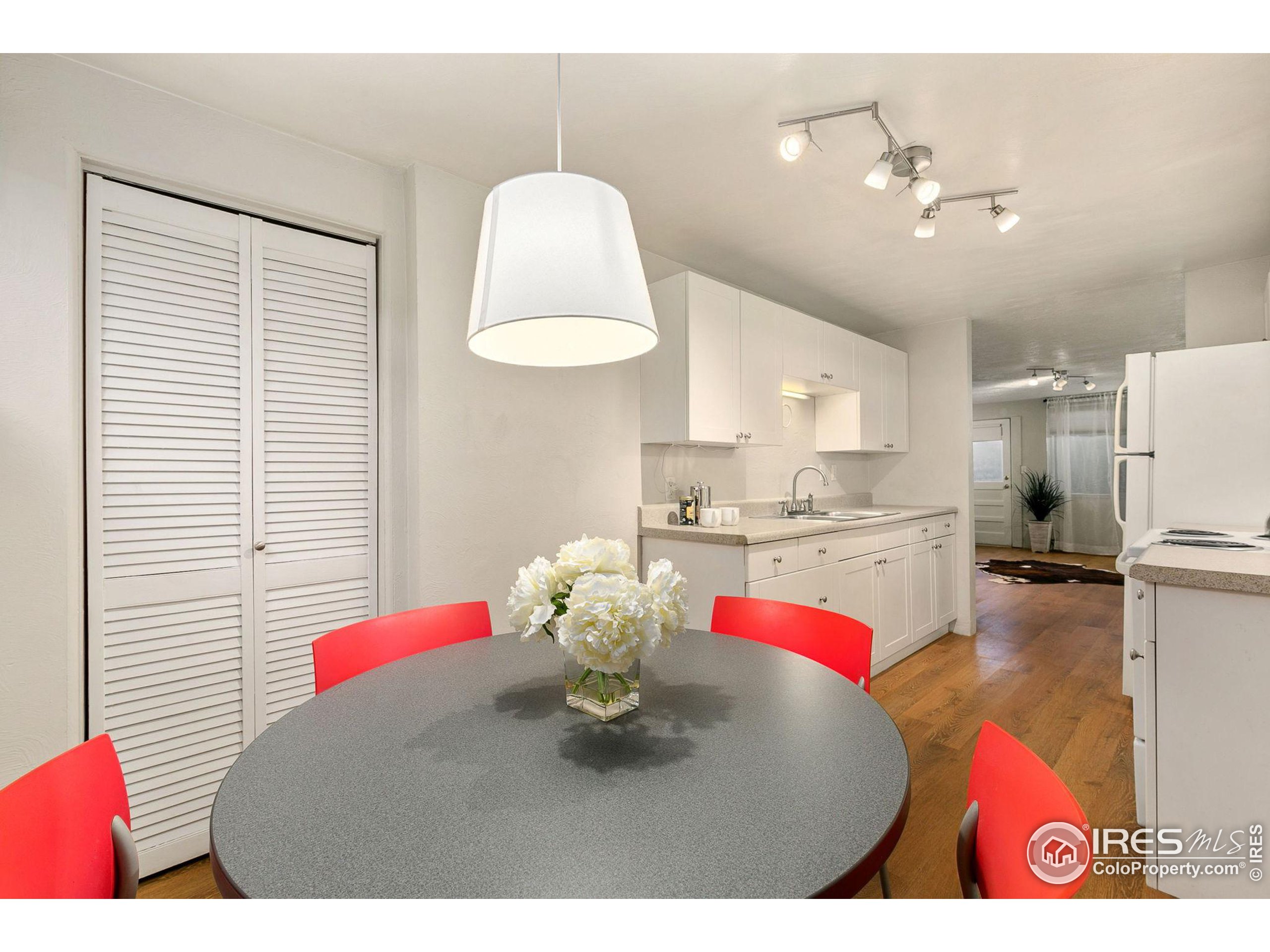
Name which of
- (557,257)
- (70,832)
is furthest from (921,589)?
(70,832)

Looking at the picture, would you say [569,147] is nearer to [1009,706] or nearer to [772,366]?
[772,366]

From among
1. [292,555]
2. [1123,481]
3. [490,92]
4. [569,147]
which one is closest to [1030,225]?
[1123,481]

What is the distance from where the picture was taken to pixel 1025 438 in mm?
9062

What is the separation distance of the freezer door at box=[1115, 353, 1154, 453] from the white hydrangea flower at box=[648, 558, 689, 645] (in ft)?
10.00

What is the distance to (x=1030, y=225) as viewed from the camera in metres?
2.80

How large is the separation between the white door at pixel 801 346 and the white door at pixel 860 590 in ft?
3.78

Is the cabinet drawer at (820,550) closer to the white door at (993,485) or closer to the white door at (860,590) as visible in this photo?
the white door at (860,590)

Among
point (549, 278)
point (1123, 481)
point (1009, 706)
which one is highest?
point (549, 278)

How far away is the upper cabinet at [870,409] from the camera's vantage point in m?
4.12

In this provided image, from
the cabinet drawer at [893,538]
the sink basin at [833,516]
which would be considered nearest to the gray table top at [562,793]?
the sink basin at [833,516]

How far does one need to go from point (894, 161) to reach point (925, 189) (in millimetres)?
151

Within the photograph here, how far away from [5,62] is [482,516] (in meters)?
1.81

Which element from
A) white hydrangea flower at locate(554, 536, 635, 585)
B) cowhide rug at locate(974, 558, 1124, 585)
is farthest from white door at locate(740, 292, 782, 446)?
cowhide rug at locate(974, 558, 1124, 585)

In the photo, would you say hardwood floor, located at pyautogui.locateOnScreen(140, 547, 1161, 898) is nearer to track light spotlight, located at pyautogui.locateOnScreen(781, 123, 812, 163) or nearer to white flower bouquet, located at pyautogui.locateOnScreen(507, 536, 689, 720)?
white flower bouquet, located at pyautogui.locateOnScreen(507, 536, 689, 720)
